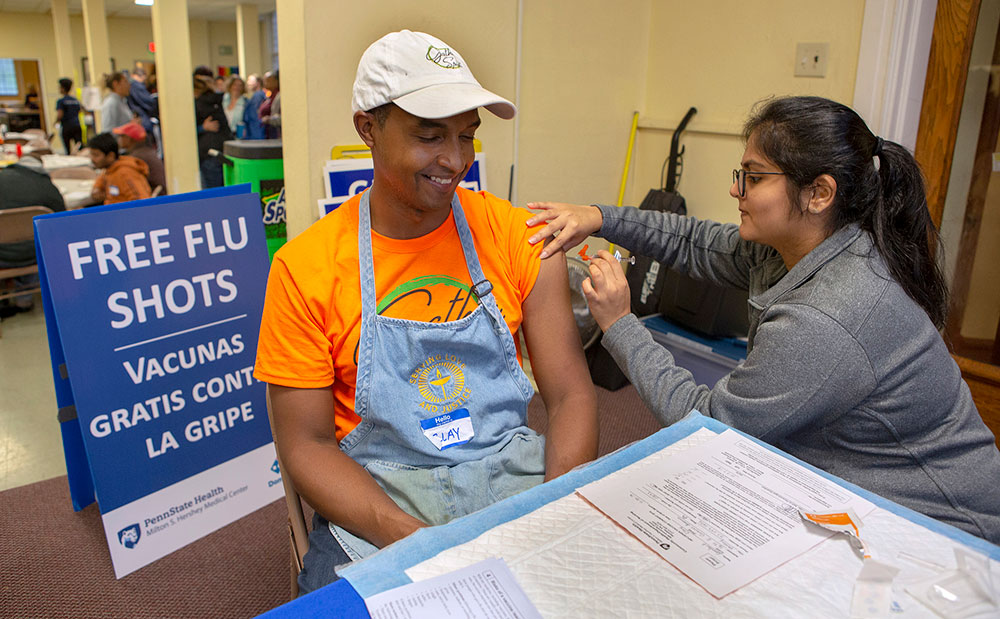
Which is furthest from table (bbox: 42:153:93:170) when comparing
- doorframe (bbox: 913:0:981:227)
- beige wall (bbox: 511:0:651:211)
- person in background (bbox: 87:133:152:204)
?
doorframe (bbox: 913:0:981:227)

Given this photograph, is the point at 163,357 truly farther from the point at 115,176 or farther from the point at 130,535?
the point at 115,176

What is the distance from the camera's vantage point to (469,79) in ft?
4.33

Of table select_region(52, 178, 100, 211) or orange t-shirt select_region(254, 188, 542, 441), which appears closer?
orange t-shirt select_region(254, 188, 542, 441)

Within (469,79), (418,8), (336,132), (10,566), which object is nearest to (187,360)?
(10,566)

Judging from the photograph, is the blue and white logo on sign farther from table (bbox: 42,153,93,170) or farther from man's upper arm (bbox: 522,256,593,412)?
table (bbox: 42,153,93,170)

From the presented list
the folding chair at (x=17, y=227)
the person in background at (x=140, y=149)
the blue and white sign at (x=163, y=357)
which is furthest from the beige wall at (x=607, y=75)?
the person in background at (x=140, y=149)

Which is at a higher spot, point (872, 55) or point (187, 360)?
point (872, 55)

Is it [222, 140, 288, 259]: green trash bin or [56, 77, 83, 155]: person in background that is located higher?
[56, 77, 83, 155]: person in background

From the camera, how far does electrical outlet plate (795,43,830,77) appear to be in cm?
302

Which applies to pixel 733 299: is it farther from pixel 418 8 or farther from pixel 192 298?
pixel 192 298

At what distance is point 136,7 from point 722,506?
2005 cm

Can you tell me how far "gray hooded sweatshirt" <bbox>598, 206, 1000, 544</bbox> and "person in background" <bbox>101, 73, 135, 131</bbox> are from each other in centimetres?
837

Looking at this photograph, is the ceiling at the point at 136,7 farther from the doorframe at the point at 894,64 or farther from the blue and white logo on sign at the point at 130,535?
the blue and white logo on sign at the point at 130,535

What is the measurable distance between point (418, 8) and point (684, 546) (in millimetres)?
2561
